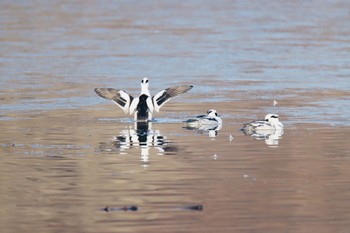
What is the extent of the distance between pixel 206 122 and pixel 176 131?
448 millimetres

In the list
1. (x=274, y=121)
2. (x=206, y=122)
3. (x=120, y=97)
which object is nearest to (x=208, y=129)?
(x=206, y=122)

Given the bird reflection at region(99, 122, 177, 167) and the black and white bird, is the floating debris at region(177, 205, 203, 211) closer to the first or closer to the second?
the bird reflection at region(99, 122, 177, 167)

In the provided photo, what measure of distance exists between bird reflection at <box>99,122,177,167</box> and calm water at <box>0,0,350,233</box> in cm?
3

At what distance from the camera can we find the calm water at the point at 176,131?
989cm

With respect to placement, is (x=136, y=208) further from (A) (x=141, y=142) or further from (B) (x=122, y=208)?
(A) (x=141, y=142)

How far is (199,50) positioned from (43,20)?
1016 cm

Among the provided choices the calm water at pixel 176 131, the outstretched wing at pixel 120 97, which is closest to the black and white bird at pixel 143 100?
the outstretched wing at pixel 120 97

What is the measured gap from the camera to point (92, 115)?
17.2 metres

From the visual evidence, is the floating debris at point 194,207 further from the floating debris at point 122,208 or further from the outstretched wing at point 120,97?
the outstretched wing at point 120,97

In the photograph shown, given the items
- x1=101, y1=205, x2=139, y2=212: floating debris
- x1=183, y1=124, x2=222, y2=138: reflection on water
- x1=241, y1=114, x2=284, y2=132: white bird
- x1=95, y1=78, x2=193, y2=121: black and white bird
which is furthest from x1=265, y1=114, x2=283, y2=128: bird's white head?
x1=101, y1=205, x2=139, y2=212: floating debris

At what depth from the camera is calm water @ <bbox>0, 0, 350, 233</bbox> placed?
9.89 m

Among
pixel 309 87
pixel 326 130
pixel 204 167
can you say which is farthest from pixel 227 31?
pixel 204 167

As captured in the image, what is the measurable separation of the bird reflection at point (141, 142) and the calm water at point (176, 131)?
26 mm

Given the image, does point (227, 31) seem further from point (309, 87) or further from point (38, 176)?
point (38, 176)
